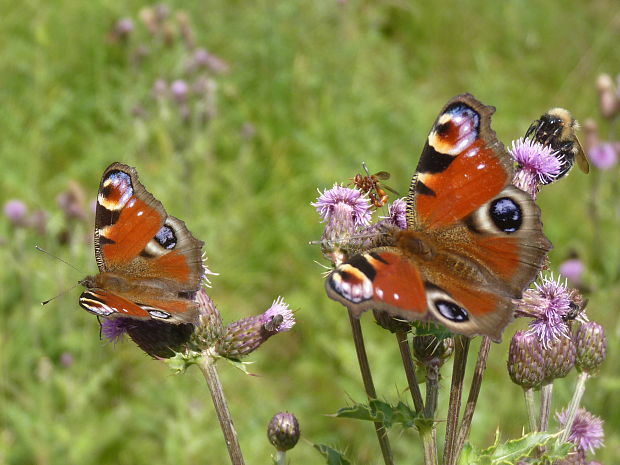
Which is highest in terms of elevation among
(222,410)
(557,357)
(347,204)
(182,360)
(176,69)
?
(176,69)

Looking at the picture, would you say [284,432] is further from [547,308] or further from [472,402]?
[547,308]

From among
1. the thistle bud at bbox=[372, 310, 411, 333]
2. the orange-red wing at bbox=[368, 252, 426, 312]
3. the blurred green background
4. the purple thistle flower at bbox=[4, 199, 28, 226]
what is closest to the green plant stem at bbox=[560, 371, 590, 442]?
the thistle bud at bbox=[372, 310, 411, 333]

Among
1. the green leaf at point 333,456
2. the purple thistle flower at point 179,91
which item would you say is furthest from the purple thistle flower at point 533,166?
the purple thistle flower at point 179,91

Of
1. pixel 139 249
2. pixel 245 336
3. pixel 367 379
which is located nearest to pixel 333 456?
pixel 367 379

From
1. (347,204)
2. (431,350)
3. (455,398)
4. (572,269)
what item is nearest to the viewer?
(455,398)

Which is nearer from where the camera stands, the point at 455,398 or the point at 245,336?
the point at 455,398

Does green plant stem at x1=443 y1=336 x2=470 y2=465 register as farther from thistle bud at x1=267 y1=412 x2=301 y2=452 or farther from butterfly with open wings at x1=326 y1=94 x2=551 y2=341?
thistle bud at x1=267 y1=412 x2=301 y2=452
